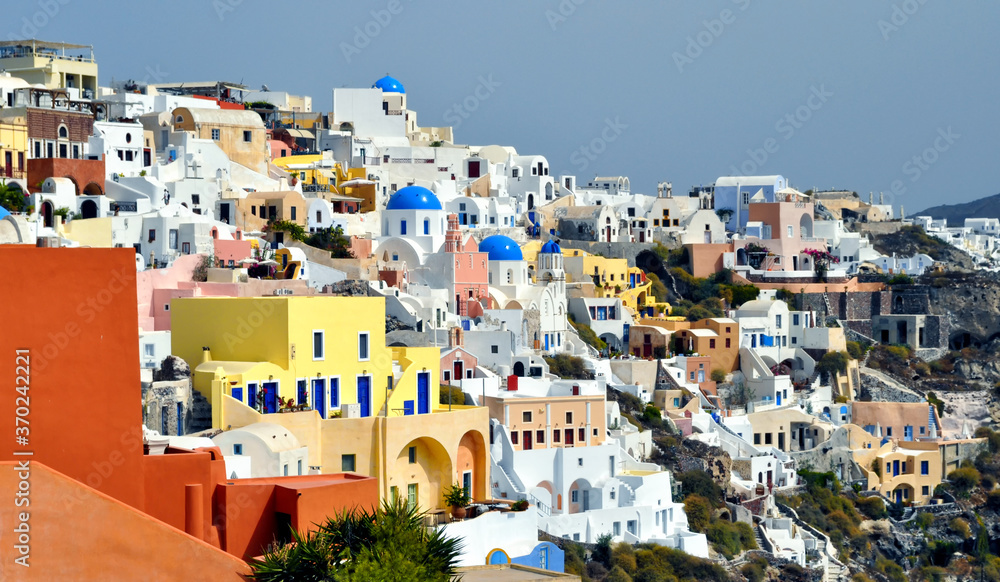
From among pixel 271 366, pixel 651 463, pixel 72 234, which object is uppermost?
pixel 72 234

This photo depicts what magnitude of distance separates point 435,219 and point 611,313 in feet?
30.0

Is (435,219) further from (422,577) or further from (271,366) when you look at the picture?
(422,577)

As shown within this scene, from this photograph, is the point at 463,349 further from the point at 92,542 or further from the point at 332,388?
the point at 92,542

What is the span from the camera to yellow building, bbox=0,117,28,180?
5350 centimetres

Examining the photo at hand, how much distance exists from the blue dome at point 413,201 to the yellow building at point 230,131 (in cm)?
903

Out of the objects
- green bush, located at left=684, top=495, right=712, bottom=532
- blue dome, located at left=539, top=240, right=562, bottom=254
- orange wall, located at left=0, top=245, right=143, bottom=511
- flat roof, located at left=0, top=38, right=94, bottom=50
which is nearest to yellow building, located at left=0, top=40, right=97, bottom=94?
flat roof, located at left=0, top=38, right=94, bottom=50

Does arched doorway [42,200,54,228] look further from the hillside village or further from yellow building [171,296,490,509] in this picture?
yellow building [171,296,490,509]

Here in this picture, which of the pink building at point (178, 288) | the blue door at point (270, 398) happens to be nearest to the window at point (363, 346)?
the blue door at point (270, 398)

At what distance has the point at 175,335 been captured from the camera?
31.4 m

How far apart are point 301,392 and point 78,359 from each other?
14554mm

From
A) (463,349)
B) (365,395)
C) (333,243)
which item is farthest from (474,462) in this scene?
(333,243)

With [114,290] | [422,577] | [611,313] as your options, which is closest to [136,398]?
[114,290]

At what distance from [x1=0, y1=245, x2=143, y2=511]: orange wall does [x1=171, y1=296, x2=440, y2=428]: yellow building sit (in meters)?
13.0

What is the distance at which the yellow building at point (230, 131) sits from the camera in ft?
218
